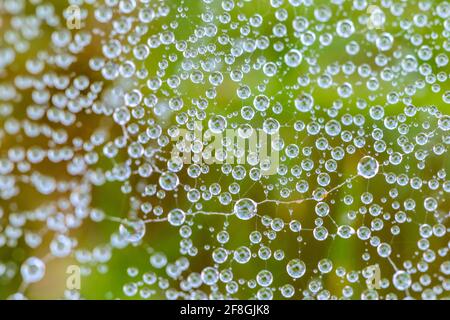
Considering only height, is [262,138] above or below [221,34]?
below

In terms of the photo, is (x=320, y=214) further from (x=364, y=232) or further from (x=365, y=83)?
(x=365, y=83)

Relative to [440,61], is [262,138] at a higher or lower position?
lower

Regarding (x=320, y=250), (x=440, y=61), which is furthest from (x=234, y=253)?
(x=440, y=61)
